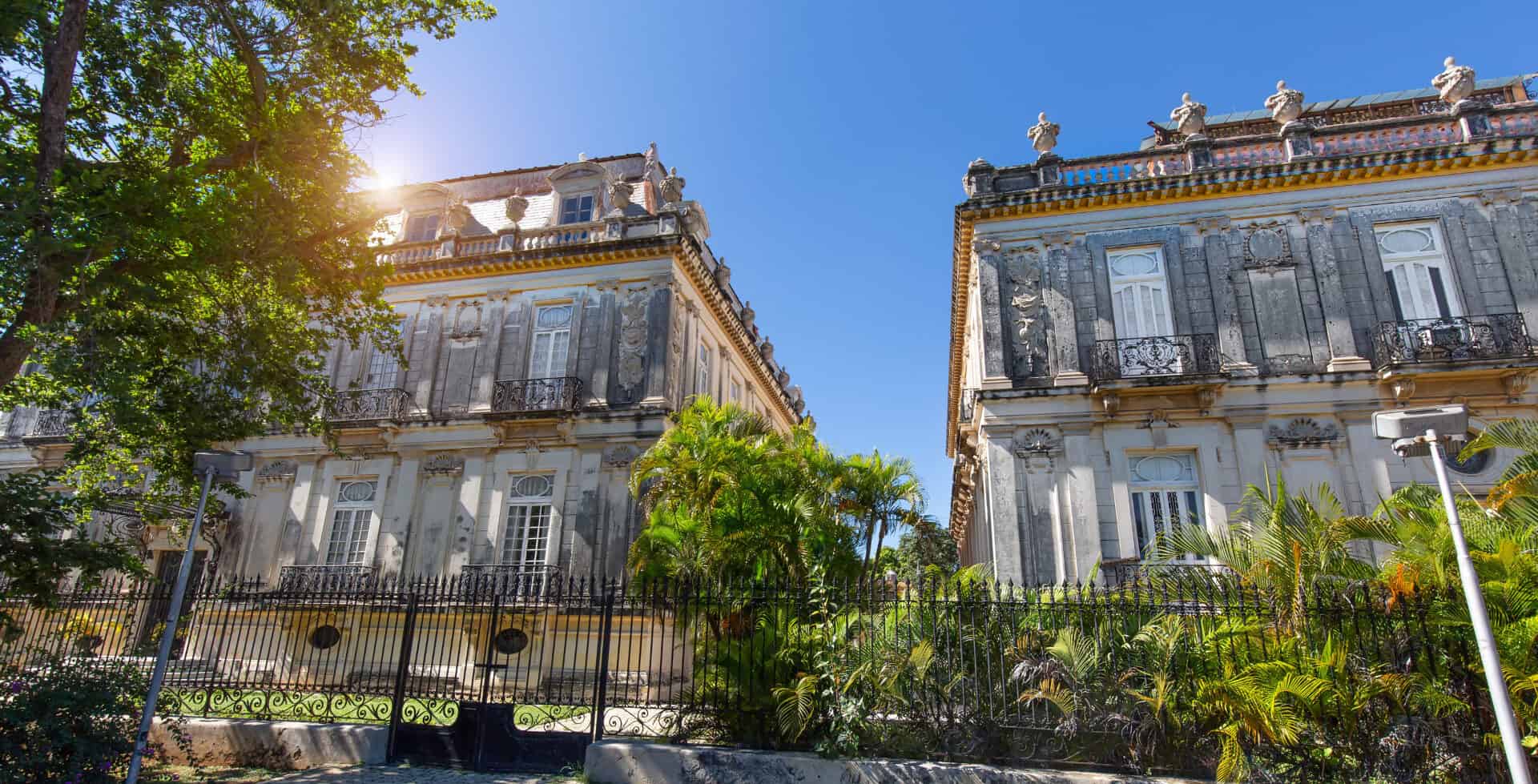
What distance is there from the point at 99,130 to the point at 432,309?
8959mm

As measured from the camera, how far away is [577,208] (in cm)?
2016

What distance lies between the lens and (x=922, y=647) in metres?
8.16

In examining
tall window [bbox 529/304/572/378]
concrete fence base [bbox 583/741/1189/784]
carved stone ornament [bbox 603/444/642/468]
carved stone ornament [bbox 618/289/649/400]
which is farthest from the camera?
tall window [bbox 529/304/572/378]

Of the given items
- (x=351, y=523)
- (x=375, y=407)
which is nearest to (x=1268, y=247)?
(x=375, y=407)

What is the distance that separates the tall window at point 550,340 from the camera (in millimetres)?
18406

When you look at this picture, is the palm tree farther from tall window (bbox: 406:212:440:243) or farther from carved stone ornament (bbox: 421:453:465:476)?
tall window (bbox: 406:212:440:243)

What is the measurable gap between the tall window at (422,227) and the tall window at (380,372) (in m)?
3.00

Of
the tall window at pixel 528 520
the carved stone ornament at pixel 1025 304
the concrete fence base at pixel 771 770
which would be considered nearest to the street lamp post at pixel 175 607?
the concrete fence base at pixel 771 770

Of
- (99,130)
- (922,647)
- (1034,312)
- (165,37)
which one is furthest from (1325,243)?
(99,130)

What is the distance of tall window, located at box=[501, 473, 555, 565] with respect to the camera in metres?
16.9

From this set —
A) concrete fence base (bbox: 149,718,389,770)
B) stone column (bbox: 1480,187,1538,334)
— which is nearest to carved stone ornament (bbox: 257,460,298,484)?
concrete fence base (bbox: 149,718,389,770)

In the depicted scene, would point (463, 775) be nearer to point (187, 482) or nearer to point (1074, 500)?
point (187, 482)

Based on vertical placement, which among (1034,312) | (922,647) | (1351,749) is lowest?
(1351,749)

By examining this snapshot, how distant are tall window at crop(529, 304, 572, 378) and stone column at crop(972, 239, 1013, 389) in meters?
9.06
